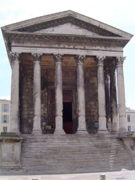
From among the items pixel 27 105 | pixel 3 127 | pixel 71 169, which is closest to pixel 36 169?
pixel 71 169

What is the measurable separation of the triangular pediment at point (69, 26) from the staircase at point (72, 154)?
843cm

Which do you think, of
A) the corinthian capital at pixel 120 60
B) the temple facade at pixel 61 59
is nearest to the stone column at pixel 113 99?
the temple facade at pixel 61 59

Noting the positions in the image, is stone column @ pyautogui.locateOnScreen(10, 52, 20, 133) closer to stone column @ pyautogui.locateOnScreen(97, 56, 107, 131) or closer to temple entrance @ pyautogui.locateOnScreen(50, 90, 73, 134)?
temple entrance @ pyautogui.locateOnScreen(50, 90, 73, 134)

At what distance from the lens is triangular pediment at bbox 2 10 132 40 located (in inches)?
920

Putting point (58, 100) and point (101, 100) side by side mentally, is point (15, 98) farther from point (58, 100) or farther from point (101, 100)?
point (101, 100)

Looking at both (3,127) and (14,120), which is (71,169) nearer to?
(14,120)

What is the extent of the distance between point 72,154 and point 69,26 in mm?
10679

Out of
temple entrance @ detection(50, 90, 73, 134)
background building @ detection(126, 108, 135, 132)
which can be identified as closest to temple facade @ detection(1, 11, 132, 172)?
temple entrance @ detection(50, 90, 73, 134)

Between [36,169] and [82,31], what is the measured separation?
39.8ft

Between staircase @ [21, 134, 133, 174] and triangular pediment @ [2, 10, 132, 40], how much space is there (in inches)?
332

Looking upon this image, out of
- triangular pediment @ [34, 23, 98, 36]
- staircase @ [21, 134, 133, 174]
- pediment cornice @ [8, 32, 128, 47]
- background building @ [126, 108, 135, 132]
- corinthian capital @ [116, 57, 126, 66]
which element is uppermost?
triangular pediment @ [34, 23, 98, 36]

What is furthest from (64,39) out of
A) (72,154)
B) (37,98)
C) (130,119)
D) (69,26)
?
(130,119)

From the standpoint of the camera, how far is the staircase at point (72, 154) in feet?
57.2

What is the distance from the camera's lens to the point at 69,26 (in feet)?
78.9
